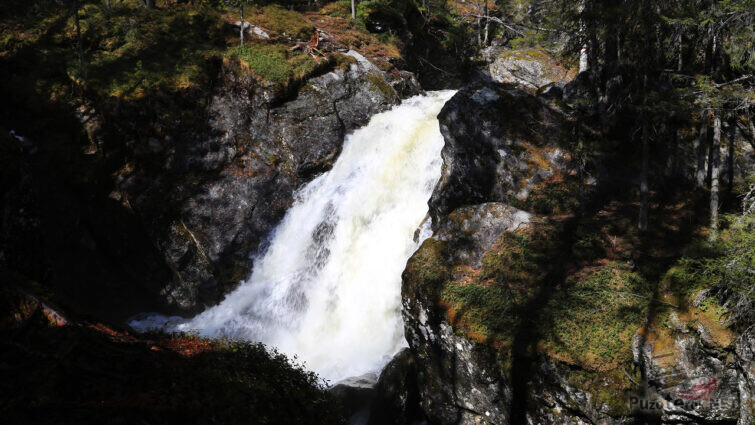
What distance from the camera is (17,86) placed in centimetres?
1550

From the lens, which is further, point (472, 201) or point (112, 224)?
point (112, 224)

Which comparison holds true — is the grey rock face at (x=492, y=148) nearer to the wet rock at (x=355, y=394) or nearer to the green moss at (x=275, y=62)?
the wet rock at (x=355, y=394)

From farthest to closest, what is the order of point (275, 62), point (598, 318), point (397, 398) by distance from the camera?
point (275, 62)
point (397, 398)
point (598, 318)

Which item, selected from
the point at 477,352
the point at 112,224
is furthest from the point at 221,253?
the point at 477,352

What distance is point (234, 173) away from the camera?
16.5 m

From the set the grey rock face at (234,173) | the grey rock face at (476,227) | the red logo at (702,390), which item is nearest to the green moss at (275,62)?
the grey rock face at (234,173)

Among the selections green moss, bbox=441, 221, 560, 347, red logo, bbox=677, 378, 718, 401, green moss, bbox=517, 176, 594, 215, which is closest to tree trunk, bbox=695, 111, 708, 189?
green moss, bbox=517, 176, 594, 215

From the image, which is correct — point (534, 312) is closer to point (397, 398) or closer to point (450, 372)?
point (450, 372)

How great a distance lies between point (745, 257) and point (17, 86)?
23.4 meters

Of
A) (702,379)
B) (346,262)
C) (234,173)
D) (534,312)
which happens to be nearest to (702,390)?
(702,379)

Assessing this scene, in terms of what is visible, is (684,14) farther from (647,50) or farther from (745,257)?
(745,257)

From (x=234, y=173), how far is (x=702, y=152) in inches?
632

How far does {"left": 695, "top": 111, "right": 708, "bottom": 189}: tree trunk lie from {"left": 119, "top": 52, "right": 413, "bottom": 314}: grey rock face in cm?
1191

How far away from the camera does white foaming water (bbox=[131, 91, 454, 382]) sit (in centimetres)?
1259
